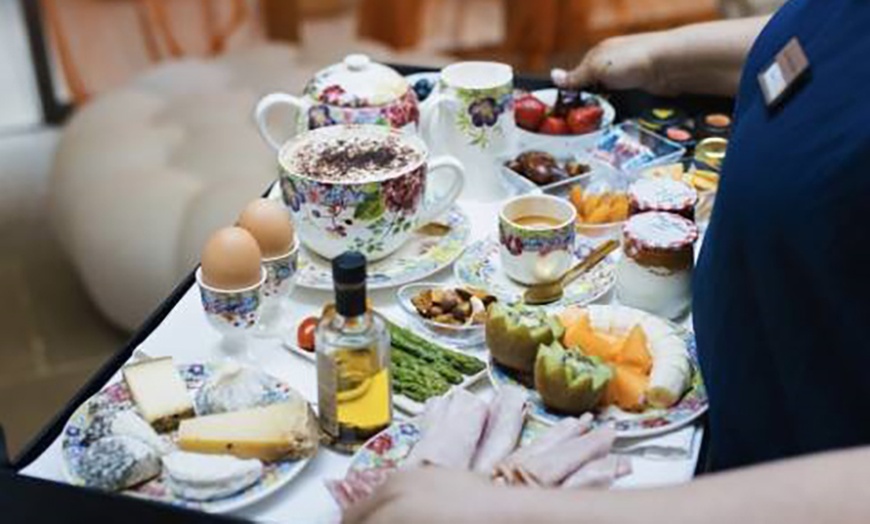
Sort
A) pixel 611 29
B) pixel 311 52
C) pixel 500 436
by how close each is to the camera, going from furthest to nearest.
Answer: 1. pixel 611 29
2. pixel 311 52
3. pixel 500 436

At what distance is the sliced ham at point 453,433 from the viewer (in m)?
0.90

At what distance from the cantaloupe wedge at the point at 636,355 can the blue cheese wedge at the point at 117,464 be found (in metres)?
0.38

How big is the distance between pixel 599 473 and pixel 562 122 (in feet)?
1.84

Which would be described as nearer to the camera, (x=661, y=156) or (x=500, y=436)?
(x=500, y=436)

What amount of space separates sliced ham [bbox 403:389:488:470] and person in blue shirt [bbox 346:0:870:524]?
4.8 inches

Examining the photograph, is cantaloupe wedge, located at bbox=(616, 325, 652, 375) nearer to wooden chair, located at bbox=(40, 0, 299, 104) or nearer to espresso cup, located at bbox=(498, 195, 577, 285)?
espresso cup, located at bbox=(498, 195, 577, 285)

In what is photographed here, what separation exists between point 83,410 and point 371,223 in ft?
Result: 1.03

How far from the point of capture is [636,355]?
1.01 meters

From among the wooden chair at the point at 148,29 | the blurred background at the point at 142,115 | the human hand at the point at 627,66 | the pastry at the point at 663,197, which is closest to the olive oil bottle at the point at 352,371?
the pastry at the point at 663,197

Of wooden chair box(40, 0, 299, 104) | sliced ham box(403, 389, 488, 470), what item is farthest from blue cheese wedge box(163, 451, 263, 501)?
wooden chair box(40, 0, 299, 104)

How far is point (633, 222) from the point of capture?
3.67 ft

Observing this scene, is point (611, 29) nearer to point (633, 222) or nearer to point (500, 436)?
point (633, 222)

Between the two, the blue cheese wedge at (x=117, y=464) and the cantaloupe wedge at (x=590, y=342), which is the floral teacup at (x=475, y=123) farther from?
the blue cheese wedge at (x=117, y=464)

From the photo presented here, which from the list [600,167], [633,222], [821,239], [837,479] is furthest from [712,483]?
[600,167]
